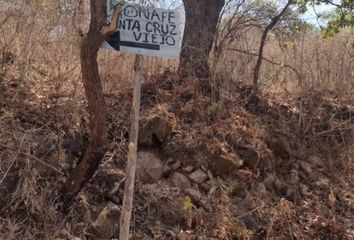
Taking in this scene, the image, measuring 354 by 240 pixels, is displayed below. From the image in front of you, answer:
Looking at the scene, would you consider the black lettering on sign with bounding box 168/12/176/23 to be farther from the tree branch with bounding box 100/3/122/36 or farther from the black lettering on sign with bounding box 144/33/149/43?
the tree branch with bounding box 100/3/122/36

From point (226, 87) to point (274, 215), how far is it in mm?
1639

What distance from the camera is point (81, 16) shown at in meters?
5.54

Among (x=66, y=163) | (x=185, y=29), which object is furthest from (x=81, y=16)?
(x=66, y=163)

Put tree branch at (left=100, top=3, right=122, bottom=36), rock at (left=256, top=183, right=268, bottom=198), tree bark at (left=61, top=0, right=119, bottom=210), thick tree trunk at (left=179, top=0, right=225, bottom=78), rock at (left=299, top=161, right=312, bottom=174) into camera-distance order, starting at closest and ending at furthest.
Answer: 1. tree branch at (left=100, top=3, right=122, bottom=36)
2. tree bark at (left=61, top=0, right=119, bottom=210)
3. rock at (left=256, top=183, right=268, bottom=198)
4. rock at (left=299, top=161, right=312, bottom=174)
5. thick tree trunk at (left=179, top=0, right=225, bottom=78)

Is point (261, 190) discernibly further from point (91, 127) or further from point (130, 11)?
point (130, 11)

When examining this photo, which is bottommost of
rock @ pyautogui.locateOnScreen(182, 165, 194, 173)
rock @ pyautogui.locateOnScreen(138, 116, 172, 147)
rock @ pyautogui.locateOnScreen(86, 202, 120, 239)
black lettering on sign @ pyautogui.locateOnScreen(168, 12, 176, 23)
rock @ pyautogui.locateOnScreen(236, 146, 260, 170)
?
rock @ pyautogui.locateOnScreen(86, 202, 120, 239)

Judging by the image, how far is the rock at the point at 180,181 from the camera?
439 centimetres

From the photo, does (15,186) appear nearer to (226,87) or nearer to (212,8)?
(226,87)

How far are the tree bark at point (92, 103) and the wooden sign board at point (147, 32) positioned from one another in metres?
0.17

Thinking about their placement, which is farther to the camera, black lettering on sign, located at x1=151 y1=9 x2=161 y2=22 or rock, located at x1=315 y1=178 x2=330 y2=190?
rock, located at x1=315 y1=178 x2=330 y2=190

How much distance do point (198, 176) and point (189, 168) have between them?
4.4 inches

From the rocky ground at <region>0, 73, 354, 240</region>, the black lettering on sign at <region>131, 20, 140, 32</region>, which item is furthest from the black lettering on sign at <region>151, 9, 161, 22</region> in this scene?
the rocky ground at <region>0, 73, 354, 240</region>

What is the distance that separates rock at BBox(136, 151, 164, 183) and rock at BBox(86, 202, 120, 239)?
2.01 ft

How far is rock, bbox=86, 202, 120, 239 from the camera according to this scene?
363 cm
